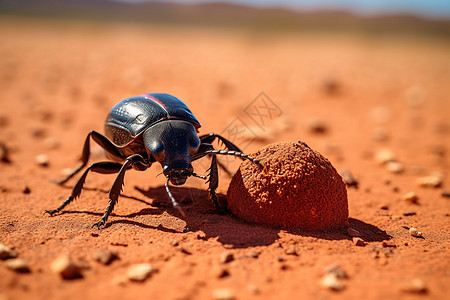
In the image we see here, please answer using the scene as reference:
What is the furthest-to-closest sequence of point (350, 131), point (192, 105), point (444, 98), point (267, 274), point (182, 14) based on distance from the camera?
point (182, 14), point (444, 98), point (192, 105), point (350, 131), point (267, 274)

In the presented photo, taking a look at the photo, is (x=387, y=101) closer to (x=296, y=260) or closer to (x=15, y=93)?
(x=296, y=260)

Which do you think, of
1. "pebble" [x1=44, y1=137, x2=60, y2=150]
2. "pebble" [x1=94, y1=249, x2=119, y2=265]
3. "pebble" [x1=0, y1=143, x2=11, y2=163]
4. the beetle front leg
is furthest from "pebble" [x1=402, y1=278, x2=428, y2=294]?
"pebble" [x1=44, y1=137, x2=60, y2=150]

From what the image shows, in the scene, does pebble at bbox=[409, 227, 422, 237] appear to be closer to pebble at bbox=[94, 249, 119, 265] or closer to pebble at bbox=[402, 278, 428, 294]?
pebble at bbox=[402, 278, 428, 294]

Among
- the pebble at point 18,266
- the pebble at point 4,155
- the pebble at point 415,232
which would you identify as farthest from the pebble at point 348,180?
the pebble at point 4,155

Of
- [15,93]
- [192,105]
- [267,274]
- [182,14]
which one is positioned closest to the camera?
[267,274]

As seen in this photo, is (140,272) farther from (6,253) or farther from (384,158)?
(384,158)

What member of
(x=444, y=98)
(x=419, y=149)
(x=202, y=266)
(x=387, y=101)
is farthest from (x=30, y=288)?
(x=444, y=98)

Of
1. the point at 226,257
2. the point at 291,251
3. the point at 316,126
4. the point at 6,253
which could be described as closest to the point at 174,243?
the point at 226,257
